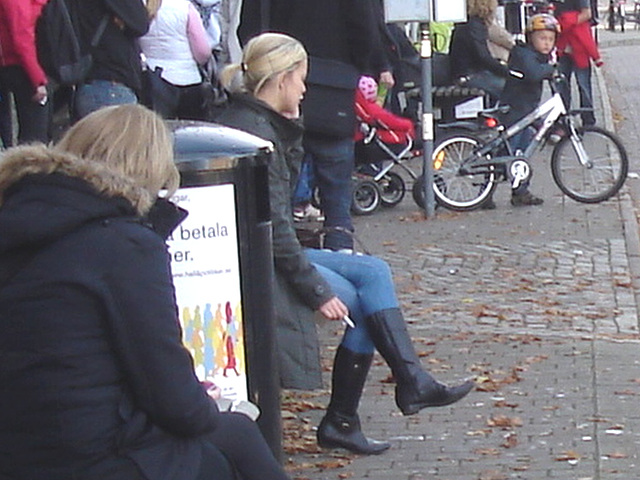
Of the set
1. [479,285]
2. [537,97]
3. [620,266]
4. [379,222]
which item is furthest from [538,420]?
[537,97]

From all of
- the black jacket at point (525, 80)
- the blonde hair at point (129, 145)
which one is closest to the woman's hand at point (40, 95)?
the blonde hair at point (129, 145)

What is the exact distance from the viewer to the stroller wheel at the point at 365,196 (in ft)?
38.9

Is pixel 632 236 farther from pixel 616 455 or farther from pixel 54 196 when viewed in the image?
pixel 54 196

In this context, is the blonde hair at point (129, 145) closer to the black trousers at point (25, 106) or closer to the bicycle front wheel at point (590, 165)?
the black trousers at point (25, 106)

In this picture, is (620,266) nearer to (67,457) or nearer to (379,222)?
(379,222)

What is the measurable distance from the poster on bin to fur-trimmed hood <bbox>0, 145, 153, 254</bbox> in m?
0.94

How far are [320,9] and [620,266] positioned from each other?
2550 mm

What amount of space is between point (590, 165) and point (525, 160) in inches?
19.1

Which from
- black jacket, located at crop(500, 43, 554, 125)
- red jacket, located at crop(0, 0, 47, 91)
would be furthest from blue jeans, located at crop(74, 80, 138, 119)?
black jacket, located at crop(500, 43, 554, 125)

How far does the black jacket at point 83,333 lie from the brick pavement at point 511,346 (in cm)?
216

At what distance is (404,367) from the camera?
18.9ft

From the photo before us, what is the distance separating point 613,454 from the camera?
589 cm

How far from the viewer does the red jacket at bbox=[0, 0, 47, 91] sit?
820cm

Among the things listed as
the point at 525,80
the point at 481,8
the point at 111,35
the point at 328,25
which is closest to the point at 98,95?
the point at 111,35
